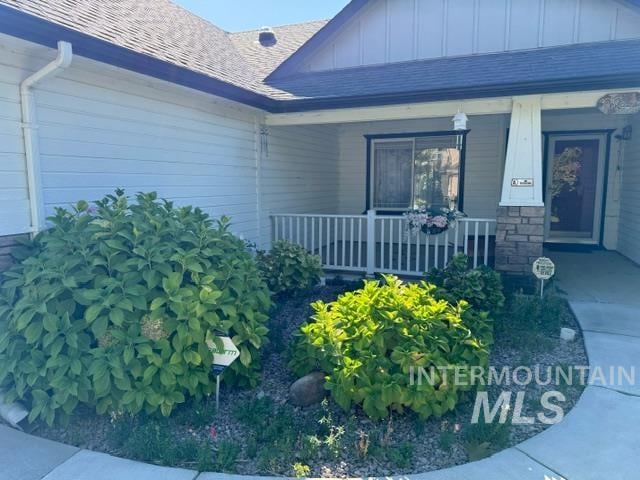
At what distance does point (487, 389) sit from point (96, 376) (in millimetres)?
2834

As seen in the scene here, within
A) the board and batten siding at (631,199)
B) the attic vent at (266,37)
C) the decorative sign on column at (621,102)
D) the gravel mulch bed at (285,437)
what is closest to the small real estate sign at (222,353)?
the gravel mulch bed at (285,437)

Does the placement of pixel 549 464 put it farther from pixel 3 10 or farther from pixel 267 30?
pixel 267 30

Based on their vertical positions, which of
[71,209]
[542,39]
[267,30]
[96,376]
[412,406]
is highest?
[267,30]

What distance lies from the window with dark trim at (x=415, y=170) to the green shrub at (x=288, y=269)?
3796 mm

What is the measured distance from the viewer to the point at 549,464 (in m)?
2.56

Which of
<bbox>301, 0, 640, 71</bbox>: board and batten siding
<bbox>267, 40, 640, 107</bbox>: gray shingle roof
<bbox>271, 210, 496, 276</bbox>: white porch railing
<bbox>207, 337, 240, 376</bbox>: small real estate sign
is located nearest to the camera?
<bbox>207, 337, 240, 376</bbox>: small real estate sign

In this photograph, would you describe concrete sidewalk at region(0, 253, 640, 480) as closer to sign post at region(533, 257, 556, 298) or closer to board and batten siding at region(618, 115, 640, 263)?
sign post at region(533, 257, 556, 298)

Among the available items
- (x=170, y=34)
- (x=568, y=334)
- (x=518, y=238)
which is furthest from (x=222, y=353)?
(x=170, y=34)

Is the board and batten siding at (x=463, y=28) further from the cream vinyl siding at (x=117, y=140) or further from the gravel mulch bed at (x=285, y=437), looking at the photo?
the gravel mulch bed at (x=285, y=437)

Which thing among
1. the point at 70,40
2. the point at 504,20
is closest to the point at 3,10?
the point at 70,40

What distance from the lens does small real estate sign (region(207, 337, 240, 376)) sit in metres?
3.11

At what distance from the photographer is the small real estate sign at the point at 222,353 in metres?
3.11

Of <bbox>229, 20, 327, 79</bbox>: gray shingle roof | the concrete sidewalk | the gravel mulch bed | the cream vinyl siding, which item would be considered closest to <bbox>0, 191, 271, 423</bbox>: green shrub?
the gravel mulch bed

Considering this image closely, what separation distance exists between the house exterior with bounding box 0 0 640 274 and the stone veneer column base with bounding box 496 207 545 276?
0.02 metres
